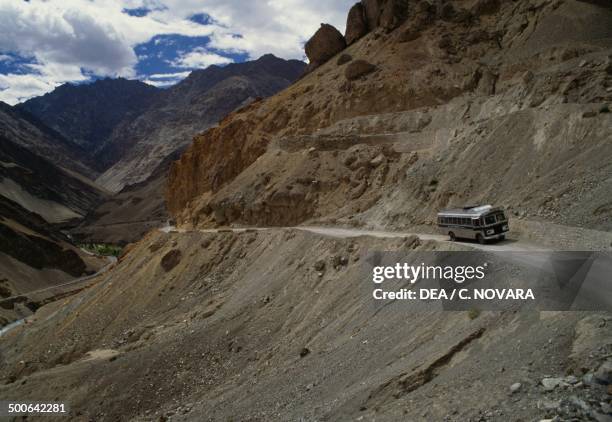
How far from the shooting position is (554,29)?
Result: 3238cm

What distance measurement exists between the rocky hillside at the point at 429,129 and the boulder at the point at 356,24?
0.47ft

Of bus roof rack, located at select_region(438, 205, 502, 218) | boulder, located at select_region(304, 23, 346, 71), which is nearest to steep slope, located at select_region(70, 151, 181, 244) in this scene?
boulder, located at select_region(304, 23, 346, 71)

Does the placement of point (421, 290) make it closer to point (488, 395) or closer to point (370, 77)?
point (488, 395)

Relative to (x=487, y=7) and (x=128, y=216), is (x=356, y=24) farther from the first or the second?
(x=128, y=216)

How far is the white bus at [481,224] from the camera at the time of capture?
18.7 meters

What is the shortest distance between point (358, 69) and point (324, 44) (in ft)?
44.0

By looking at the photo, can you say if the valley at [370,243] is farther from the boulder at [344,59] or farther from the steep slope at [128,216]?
the steep slope at [128,216]

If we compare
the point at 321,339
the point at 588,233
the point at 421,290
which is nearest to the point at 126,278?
the point at 321,339

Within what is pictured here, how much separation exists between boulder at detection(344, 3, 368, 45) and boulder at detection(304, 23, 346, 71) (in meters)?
1.37

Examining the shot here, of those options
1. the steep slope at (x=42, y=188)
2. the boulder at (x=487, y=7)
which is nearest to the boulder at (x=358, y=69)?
the boulder at (x=487, y=7)

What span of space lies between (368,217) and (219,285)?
9869mm

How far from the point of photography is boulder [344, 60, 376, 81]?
39.4 m

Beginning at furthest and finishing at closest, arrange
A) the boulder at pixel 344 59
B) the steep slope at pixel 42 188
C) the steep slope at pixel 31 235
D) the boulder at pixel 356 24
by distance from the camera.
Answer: the steep slope at pixel 42 188 → the steep slope at pixel 31 235 → the boulder at pixel 356 24 → the boulder at pixel 344 59

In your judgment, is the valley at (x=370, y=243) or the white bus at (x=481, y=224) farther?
the white bus at (x=481, y=224)
